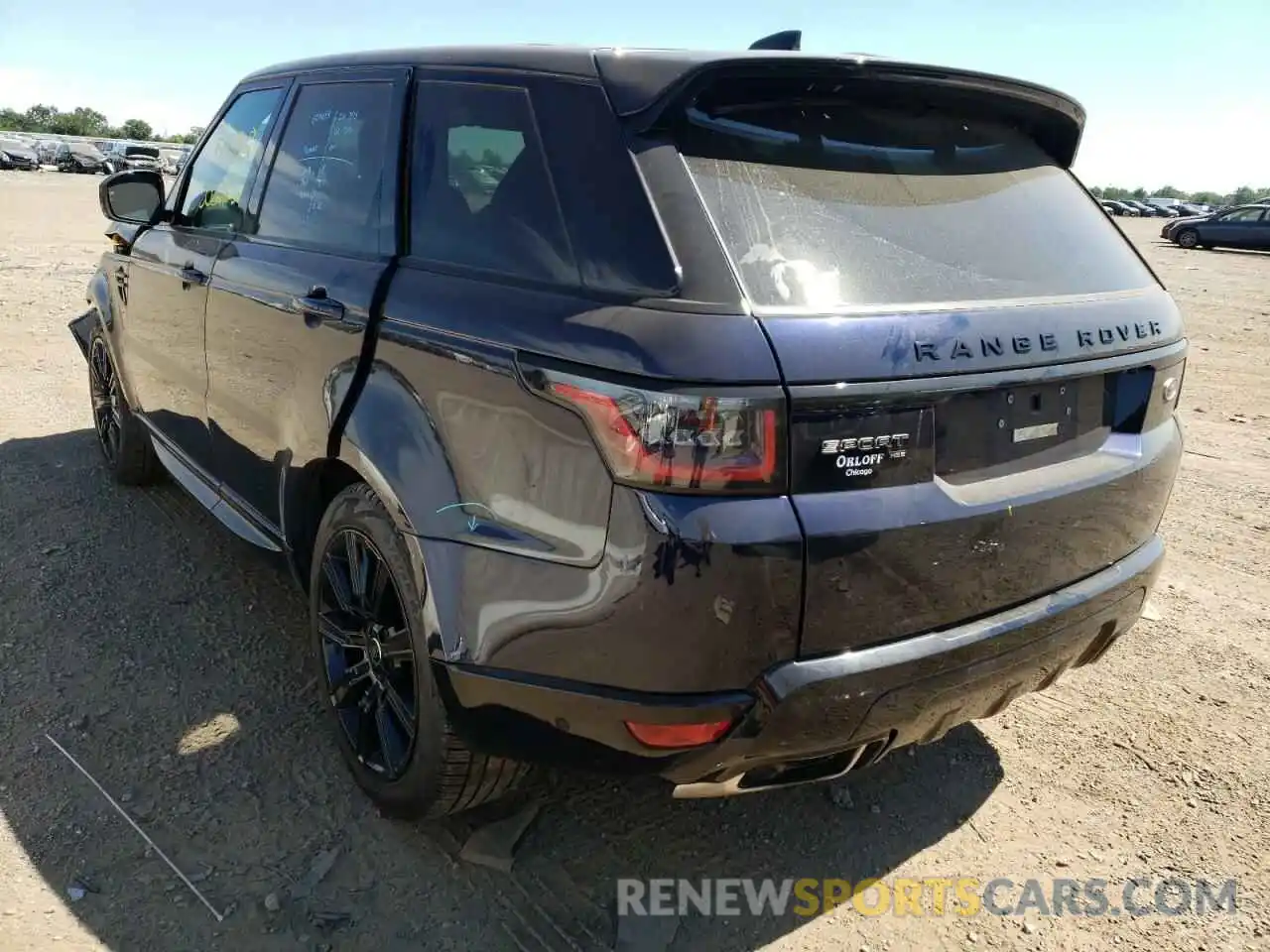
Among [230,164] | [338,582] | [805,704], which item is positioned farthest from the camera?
[230,164]

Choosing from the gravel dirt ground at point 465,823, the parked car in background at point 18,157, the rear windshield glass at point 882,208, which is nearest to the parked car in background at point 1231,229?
the gravel dirt ground at point 465,823

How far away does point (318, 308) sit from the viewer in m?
2.65

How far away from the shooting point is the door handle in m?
2.58

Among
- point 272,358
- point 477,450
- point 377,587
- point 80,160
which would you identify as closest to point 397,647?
Answer: point 377,587

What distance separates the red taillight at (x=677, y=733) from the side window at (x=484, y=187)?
91 centimetres

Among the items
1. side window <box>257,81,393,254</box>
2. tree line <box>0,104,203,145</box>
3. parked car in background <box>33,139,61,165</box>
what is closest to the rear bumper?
side window <box>257,81,393,254</box>

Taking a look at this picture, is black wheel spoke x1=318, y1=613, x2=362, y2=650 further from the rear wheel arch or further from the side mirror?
the side mirror

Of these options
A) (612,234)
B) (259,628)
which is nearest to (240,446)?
(259,628)

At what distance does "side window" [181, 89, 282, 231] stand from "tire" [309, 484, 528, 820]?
1.43 m

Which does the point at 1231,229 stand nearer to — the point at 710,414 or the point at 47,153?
the point at 710,414

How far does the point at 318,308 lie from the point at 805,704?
1702 mm

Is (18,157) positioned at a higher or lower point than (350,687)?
lower

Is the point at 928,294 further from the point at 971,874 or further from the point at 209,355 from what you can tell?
the point at 209,355

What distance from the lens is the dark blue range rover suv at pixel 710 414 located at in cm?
178
